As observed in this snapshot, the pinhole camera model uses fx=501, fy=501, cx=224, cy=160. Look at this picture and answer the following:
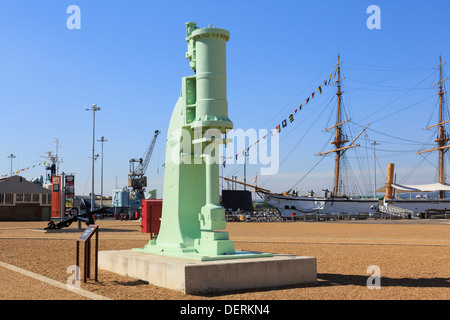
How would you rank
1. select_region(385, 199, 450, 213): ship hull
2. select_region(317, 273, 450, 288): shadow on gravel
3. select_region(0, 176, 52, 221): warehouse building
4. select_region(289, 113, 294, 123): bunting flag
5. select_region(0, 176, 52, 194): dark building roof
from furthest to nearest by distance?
select_region(385, 199, 450, 213): ship hull, select_region(0, 176, 52, 194): dark building roof, select_region(0, 176, 52, 221): warehouse building, select_region(289, 113, 294, 123): bunting flag, select_region(317, 273, 450, 288): shadow on gravel

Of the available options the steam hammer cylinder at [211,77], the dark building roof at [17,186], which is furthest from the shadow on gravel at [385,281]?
the dark building roof at [17,186]

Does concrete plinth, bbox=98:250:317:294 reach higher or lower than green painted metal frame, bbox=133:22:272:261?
lower

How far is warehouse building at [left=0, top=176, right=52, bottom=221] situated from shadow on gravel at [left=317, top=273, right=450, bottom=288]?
165 feet

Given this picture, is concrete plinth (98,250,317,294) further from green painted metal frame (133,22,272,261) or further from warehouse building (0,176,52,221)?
warehouse building (0,176,52,221)

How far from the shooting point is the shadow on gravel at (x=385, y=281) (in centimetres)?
989

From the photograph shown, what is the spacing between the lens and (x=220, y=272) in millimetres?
8922

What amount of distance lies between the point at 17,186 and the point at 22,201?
5.87 ft

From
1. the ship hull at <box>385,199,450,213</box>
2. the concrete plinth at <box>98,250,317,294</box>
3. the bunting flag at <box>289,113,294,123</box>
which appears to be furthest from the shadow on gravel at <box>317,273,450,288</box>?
the ship hull at <box>385,199,450,213</box>

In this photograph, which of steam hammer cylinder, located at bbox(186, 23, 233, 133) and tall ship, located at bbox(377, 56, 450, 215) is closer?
steam hammer cylinder, located at bbox(186, 23, 233, 133)

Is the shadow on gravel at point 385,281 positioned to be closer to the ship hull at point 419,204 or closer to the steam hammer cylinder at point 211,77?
the steam hammer cylinder at point 211,77

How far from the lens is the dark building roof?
55.0 m

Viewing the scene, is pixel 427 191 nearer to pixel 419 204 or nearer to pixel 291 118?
pixel 419 204
